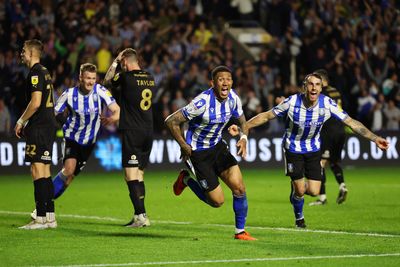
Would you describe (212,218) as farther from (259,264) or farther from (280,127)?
(280,127)

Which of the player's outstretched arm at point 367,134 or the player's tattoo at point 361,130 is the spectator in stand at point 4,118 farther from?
the player's tattoo at point 361,130

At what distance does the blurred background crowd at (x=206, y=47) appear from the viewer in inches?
1021

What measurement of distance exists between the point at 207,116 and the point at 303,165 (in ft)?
7.63

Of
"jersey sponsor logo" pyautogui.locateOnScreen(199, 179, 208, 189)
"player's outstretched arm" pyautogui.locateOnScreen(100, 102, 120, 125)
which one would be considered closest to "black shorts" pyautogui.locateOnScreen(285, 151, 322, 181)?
"jersey sponsor logo" pyautogui.locateOnScreen(199, 179, 208, 189)

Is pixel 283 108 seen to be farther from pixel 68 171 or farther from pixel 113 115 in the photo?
pixel 68 171

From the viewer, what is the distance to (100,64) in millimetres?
25953

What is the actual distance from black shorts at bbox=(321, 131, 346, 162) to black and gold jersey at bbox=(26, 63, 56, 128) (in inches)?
241

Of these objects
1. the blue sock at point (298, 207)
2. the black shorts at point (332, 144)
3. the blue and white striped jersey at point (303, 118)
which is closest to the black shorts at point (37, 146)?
the blue and white striped jersey at point (303, 118)

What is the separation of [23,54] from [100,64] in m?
12.6

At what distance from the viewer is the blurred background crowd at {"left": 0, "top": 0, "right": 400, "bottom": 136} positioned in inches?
1021

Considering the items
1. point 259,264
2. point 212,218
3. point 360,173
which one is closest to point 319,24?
point 360,173

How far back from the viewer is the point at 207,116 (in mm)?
12180

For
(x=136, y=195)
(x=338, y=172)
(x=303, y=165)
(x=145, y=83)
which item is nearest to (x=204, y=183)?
(x=136, y=195)

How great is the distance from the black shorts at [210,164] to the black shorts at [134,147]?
4.99 feet
